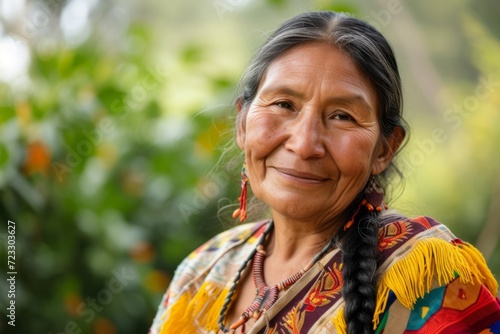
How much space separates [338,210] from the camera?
1821 mm

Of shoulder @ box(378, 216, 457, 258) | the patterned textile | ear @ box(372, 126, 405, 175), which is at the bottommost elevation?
the patterned textile

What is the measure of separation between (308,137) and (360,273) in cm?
34

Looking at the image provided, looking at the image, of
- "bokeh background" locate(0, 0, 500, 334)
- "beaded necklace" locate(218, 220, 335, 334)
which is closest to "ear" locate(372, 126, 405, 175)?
"beaded necklace" locate(218, 220, 335, 334)

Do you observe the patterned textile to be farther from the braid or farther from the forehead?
Result: the forehead

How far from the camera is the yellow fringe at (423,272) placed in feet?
5.26

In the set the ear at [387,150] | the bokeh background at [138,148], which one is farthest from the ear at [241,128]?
the bokeh background at [138,148]

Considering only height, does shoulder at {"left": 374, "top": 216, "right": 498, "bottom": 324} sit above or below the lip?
below

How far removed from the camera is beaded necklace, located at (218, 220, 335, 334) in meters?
1.83

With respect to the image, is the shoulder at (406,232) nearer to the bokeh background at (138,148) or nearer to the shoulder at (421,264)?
the shoulder at (421,264)

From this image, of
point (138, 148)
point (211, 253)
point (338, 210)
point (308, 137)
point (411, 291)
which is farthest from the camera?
point (138, 148)

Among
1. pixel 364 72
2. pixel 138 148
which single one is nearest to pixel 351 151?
pixel 364 72

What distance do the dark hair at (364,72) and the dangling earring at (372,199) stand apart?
0.5 inches

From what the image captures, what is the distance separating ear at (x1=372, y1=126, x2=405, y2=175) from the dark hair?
0.04 ft

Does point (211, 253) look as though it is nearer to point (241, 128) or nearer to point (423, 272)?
point (241, 128)
